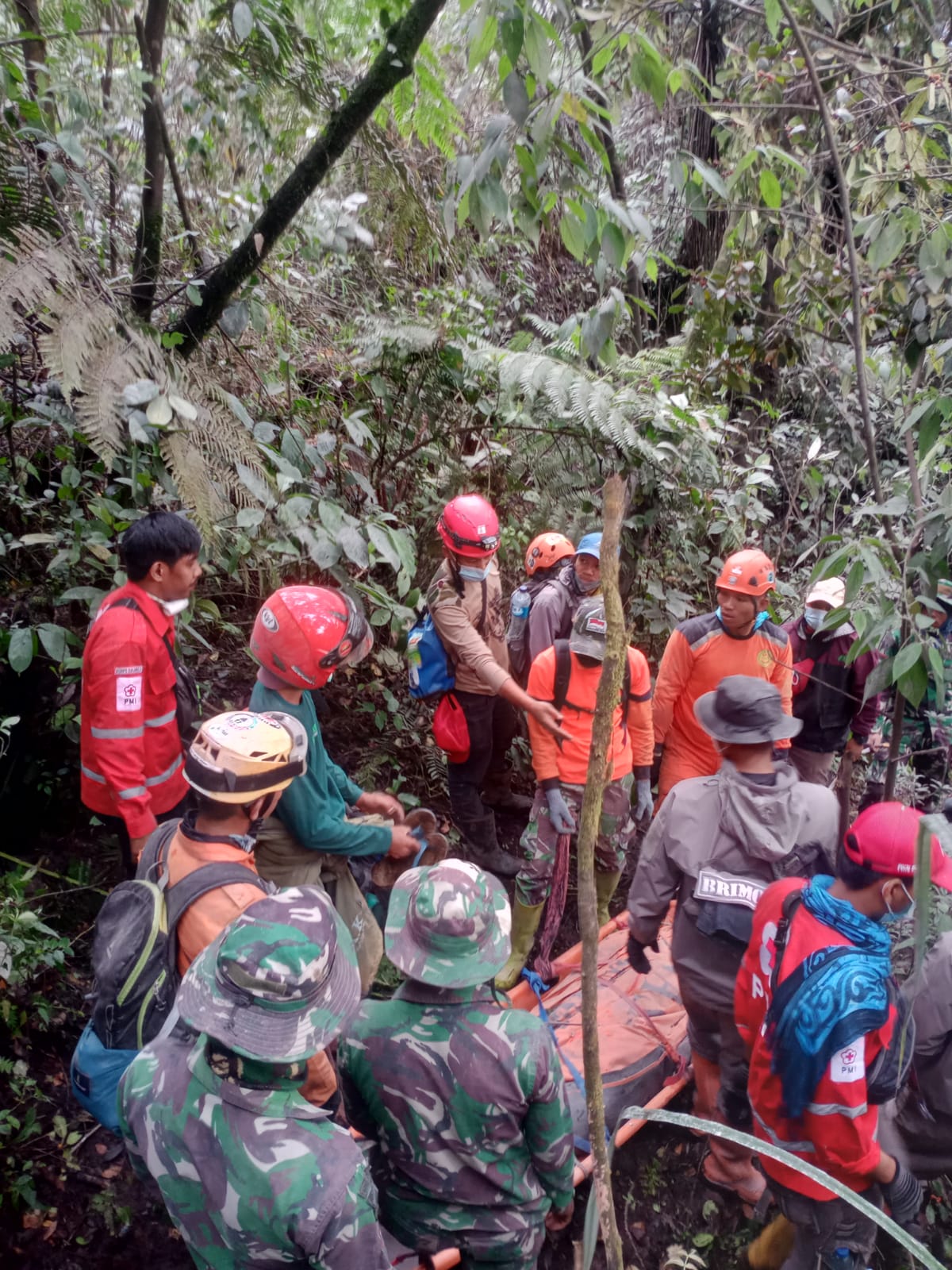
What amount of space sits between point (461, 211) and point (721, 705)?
1725 mm

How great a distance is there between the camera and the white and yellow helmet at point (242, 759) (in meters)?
2.06

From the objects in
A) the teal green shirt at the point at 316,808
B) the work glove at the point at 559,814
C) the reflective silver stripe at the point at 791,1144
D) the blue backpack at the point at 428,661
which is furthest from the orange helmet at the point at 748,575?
the reflective silver stripe at the point at 791,1144

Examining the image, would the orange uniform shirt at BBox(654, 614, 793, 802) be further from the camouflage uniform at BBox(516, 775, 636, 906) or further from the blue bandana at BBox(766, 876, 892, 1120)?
the blue bandana at BBox(766, 876, 892, 1120)

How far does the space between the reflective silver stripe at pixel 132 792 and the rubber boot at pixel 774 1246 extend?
101 inches

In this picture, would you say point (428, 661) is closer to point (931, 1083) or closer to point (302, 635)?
point (302, 635)

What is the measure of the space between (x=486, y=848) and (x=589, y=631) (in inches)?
61.1

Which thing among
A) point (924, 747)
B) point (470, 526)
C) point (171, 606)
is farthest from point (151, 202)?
point (924, 747)

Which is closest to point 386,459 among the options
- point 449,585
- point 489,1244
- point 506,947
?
point 449,585

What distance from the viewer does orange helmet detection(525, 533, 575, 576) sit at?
→ 4758 millimetres

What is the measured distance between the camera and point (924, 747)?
16.1ft

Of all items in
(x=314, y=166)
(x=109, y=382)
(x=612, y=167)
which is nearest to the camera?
(x=109, y=382)

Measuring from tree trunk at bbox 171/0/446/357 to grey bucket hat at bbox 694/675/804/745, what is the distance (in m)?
2.44

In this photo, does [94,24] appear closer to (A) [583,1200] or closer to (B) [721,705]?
(B) [721,705]

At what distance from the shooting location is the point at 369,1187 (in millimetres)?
1632
